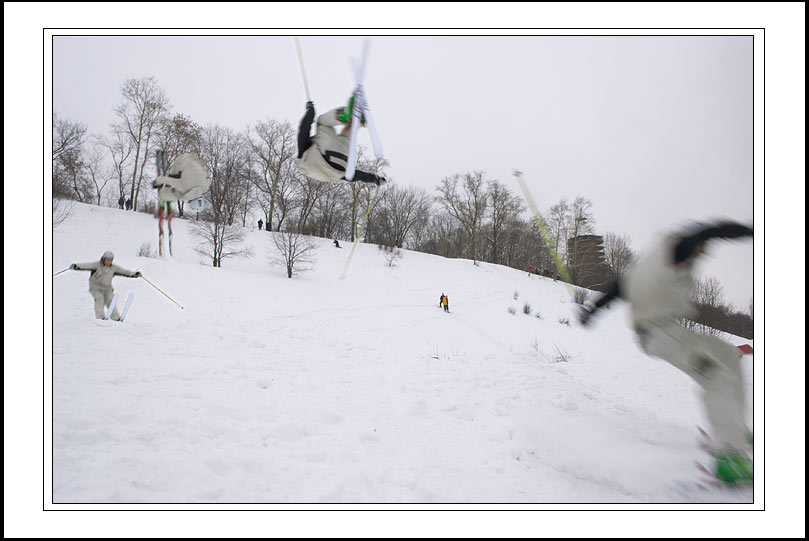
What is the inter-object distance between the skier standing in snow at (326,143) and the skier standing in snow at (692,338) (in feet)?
11.6

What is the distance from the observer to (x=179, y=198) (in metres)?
5.51

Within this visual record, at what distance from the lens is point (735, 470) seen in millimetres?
2342

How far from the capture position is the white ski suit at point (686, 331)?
2.35 m

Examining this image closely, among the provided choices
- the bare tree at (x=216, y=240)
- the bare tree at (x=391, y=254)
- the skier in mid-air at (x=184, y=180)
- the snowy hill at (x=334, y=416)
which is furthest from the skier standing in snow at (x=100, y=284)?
the bare tree at (x=391, y=254)

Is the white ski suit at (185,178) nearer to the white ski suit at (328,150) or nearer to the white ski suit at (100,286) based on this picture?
the white ski suit at (100,286)

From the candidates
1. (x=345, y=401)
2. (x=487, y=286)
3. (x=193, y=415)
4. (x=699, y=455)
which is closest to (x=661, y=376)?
(x=699, y=455)

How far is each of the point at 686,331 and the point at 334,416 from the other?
11.3 ft

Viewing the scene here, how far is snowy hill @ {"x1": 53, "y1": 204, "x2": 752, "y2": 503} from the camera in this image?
7.64 feet

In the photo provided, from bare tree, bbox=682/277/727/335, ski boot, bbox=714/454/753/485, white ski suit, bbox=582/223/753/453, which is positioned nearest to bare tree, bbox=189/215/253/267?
white ski suit, bbox=582/223/753/453

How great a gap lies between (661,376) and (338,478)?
22.6 ft

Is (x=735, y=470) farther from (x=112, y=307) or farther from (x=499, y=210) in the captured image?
(x=499, y=210)

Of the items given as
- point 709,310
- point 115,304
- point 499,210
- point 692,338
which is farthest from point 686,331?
point 499,210

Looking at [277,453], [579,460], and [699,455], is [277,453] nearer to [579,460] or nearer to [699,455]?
[579,460]

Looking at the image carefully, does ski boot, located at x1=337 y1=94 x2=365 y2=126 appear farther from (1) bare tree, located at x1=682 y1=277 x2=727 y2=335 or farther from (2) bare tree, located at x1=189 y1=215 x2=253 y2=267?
(2) bare tree, located at x1=189 y1=215 x2=253 y2=267
